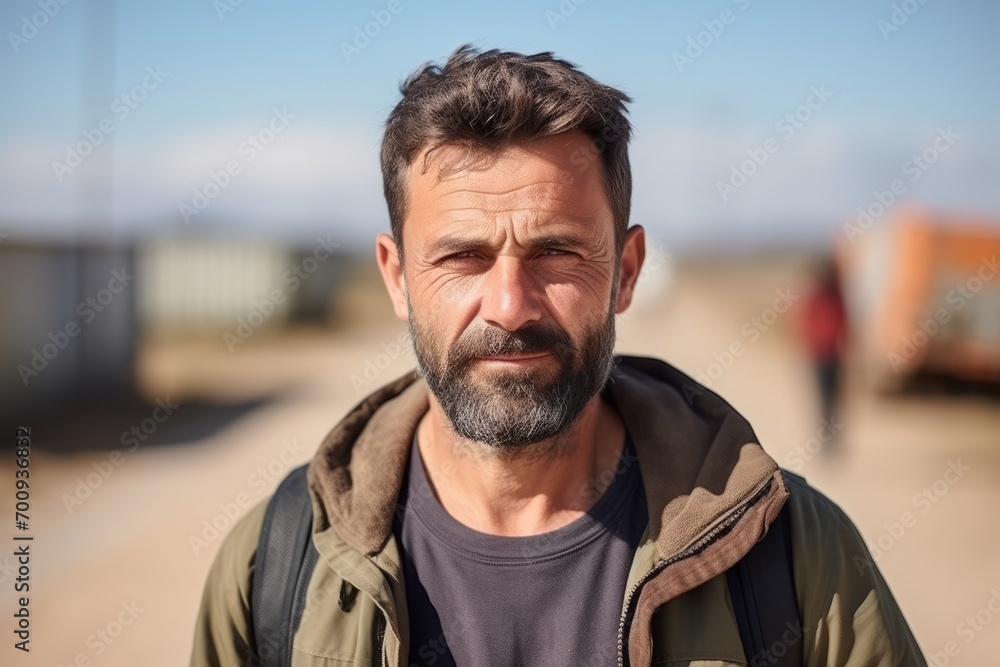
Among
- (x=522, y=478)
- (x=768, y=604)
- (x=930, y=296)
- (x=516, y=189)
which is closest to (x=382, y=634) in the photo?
(x=522, y=478)

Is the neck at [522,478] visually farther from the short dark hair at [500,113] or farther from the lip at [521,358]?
the short dark hair at [500,113]

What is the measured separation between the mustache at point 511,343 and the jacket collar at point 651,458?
36 centimetres

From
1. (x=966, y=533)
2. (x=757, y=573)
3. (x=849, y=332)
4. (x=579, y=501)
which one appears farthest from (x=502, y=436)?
(x=849, y=332)

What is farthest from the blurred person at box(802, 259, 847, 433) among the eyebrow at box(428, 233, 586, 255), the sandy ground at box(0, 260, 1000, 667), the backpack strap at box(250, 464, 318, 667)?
the backpack strap at box(250, 464, 318, 667)

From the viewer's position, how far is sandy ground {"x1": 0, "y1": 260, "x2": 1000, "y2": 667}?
5867 millimetres

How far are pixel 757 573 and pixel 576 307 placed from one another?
0.75m

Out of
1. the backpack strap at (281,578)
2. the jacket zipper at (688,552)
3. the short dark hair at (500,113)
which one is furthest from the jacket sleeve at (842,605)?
the backpack strap at (281,578)

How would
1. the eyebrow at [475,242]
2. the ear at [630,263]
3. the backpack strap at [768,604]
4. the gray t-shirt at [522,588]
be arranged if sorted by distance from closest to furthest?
the backpack strap at [768,604], the gray t-shirt at [522,588], the eyebrow at [475,242], the ear at [630,263]

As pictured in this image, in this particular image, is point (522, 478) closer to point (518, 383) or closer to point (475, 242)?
point (518, 383)

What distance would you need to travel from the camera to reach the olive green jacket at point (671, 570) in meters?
1.97

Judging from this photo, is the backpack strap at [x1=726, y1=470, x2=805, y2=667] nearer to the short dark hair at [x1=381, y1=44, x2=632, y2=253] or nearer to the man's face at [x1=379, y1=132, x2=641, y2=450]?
the man's face at [x1=379, y1=132, x2=641, y2=450]

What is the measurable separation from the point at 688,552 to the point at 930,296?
14303 mm

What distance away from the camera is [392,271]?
2555 mm

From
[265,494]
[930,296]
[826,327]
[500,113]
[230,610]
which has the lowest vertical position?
[230,610]
